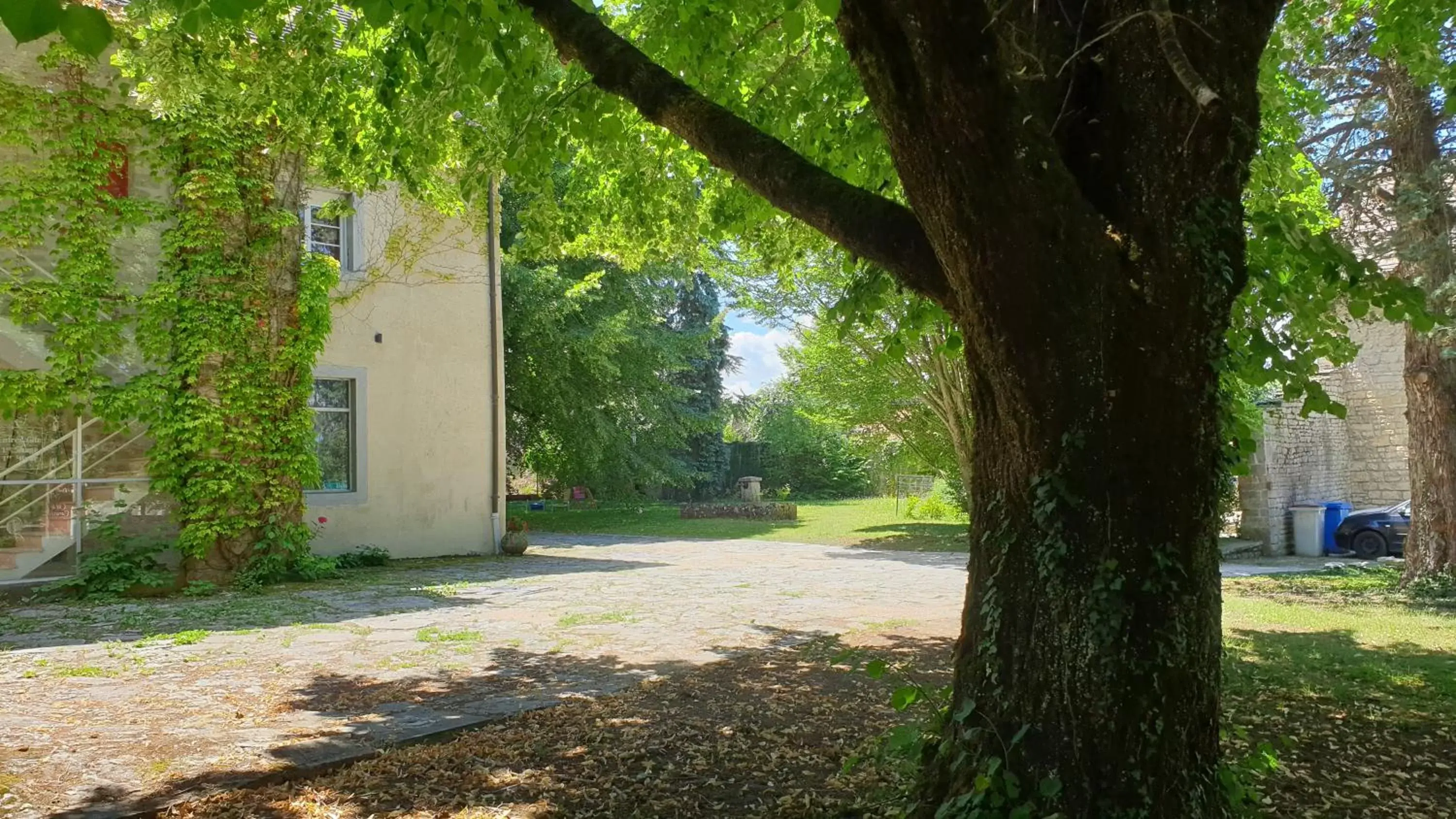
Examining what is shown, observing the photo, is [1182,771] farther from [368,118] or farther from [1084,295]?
[368,118]

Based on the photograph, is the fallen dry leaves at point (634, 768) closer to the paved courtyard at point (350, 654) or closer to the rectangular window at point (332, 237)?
the paved courtyard at point (350, 654)

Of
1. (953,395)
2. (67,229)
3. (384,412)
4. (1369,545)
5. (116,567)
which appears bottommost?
(1369,545)

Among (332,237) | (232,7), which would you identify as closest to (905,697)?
(232,7)

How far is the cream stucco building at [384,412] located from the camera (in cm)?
1188

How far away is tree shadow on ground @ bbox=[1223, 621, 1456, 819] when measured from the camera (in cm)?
400

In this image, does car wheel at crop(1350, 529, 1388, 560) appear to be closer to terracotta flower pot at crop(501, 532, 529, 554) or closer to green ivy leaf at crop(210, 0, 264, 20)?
terracotta flower pot at crop(501, 532, 529, 554)

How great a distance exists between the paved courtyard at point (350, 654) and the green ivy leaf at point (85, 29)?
11.0 ft

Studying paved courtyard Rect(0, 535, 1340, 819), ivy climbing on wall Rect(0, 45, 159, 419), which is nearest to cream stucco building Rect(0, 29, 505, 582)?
ivy climbing on wall Rect(0, 45, 159, 419)

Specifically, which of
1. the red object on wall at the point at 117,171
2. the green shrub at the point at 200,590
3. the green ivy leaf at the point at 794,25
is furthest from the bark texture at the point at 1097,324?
the red object on wall at the point at 117,171

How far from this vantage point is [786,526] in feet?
78.4

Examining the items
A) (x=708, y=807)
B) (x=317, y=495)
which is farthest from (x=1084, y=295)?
(x=317, y=495)

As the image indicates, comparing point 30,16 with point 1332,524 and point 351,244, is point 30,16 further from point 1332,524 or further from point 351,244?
point 1332,524

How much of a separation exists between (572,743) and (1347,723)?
4023 mm

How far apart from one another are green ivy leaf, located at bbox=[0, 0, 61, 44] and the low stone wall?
942 inches
